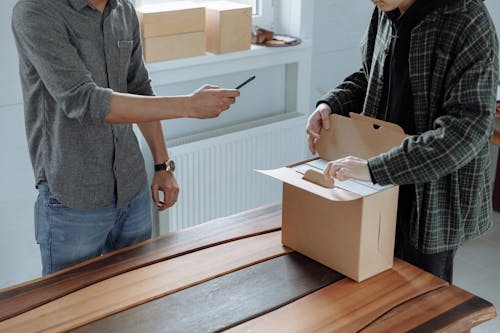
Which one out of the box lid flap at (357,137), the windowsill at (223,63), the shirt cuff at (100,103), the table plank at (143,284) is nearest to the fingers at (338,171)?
the box lid flap at (357,137)

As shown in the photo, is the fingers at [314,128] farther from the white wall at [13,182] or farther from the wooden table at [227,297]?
the white wall at [13,182]

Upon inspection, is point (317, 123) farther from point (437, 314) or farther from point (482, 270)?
point (482, 270)

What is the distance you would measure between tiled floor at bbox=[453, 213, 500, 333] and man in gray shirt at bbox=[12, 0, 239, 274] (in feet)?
6.06

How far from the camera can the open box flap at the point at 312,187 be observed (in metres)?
1.71

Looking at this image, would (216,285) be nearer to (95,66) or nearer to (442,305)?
(442,305)

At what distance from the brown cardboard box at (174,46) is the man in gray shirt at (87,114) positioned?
879 millimetres

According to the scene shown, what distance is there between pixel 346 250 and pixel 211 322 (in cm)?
40

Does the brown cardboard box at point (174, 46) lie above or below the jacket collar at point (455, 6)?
below

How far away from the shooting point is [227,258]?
1904mm

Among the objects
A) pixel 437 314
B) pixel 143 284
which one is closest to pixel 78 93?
pixel 143 284

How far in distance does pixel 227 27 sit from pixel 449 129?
1.72m

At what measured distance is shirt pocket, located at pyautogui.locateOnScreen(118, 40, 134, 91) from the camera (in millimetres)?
1972

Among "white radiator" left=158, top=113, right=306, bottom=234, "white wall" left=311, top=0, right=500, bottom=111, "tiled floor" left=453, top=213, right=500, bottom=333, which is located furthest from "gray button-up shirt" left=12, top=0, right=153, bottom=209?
"tiled floor" left=453, top=213, right=500, bottom=333

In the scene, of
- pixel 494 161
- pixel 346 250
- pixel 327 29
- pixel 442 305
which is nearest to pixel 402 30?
pixel 346 250
